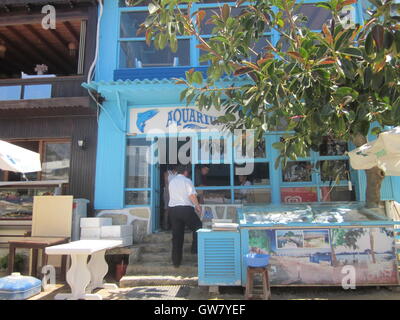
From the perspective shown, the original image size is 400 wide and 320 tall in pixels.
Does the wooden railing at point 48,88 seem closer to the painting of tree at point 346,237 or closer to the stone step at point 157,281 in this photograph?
the stone step at point 157,281

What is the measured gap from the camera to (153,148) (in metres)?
8.00

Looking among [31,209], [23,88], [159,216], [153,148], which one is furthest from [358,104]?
[23,88]

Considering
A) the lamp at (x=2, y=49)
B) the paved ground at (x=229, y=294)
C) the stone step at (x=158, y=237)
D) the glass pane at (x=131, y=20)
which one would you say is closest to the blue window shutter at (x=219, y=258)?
the paved ground at (x=229, y=294)

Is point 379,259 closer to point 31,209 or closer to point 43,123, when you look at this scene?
point 31,209

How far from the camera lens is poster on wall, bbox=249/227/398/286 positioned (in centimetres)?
511

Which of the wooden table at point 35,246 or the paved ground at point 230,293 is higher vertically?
the wooden table at point 35,246

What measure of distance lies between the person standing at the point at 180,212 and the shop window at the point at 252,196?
1840mm

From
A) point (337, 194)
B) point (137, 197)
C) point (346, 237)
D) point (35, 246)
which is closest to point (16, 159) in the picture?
point (35, 246)

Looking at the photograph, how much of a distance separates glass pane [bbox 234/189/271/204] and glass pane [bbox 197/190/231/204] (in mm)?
229

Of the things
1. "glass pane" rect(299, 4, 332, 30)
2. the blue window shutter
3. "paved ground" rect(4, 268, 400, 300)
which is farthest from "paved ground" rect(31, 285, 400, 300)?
"glass pane" rect(299, 4, 332, 30)

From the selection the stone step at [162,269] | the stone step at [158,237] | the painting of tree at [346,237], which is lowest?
the stone step at [162,269]

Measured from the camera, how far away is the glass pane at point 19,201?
749 centimetres

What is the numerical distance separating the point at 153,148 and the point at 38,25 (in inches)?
173

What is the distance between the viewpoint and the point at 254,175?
7.88 m
